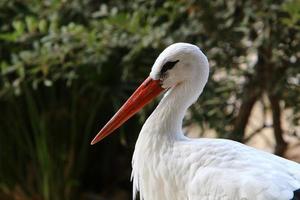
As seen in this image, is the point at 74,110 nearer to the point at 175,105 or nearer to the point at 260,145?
the point at 260,145

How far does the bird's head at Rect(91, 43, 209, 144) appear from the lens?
346cm

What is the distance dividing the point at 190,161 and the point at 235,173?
8.5 inches

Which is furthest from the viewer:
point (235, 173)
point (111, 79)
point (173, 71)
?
point (111, 79)

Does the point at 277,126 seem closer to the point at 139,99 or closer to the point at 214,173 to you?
the point at 139,99

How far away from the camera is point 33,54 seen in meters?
4.78

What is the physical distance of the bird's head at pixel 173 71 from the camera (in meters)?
3.46

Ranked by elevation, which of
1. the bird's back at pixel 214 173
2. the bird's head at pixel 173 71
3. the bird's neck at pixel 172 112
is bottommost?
the bird's back at pixel 214 173

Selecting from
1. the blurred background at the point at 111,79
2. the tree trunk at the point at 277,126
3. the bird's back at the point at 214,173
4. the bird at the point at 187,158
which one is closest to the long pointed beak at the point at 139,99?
the bird at the point at 187,158

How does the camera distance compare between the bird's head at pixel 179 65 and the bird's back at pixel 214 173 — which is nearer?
the bird's back at pixel 214 173

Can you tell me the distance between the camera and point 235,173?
3256 mm

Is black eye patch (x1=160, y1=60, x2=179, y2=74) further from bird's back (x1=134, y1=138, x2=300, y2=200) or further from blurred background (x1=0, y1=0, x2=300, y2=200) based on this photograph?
blurred background (x1=0, y1=0, x2=300, y2=200)

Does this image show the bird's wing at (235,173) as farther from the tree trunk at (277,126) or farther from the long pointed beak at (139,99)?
the tree trunk at (277,126)

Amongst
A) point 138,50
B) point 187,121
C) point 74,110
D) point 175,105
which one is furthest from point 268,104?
point 175,105

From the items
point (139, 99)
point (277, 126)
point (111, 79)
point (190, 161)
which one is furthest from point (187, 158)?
point (111, 79)
